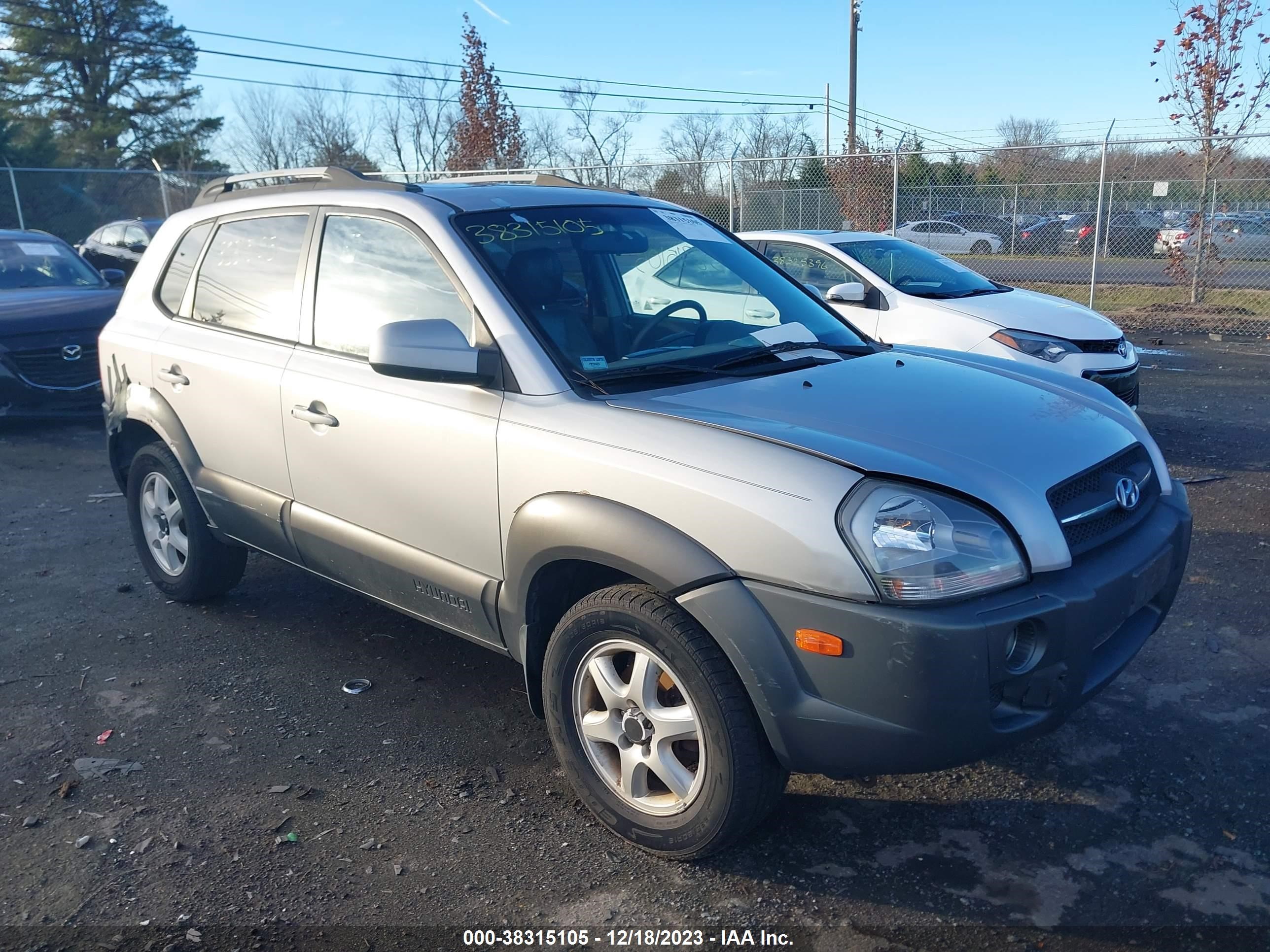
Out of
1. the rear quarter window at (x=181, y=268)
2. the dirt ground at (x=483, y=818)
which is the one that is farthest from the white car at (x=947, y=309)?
the rear quarter window at (x=181, y=268)

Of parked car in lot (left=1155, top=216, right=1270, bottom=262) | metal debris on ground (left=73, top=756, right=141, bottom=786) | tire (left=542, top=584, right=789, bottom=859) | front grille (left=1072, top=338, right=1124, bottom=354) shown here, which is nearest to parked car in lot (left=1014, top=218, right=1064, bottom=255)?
parked car in lot (left=1155, top=216, right=1270, bottom=262)

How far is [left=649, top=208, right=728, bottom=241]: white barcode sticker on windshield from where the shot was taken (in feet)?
13.4

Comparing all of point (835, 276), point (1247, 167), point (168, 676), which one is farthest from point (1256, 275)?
point (168, 676)

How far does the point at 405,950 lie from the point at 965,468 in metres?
1.91

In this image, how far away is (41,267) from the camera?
9922mm

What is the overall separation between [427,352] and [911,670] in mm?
1668

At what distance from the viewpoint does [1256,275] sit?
50.8ft

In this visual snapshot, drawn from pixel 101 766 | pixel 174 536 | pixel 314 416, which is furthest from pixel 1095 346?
pixel 101 766

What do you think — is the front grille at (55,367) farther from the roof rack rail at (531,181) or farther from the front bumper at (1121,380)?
the front bumper at (1121,380)

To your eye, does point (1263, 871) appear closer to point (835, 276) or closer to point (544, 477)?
point (544, 477)

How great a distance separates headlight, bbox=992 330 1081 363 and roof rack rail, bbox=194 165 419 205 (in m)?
4.81

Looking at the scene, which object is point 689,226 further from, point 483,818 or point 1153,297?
point 1153,297

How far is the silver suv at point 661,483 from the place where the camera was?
2447 millimetres

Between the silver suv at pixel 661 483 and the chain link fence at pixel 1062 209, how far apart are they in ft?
34.5
